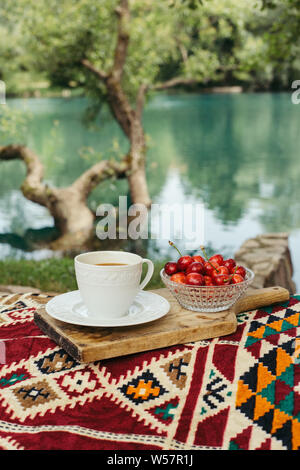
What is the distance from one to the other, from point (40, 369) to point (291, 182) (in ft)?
34.2

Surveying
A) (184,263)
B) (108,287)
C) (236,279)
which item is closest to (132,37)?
(184,263)

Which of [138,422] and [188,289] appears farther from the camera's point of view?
[188,289]

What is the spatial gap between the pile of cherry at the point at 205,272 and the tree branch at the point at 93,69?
22.0 feet

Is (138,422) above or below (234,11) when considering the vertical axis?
below

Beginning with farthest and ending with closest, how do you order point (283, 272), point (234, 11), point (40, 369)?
point (234, 11), point (283, 272), point (40, 369)

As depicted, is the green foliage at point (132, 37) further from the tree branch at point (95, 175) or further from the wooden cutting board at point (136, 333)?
the wooden cutting board at point (136, 333)

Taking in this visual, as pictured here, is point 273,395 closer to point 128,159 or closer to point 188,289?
point 188,289

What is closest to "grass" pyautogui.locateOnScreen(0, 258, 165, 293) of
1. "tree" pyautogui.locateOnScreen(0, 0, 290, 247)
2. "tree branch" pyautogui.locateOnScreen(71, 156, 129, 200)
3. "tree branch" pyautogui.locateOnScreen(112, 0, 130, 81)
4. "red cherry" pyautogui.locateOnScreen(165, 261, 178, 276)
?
"tree" pyautogui.locateOnScreen(0, 0, 290, 247)

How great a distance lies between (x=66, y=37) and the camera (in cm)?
779

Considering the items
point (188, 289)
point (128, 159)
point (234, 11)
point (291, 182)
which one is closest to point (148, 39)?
point (234, 11)

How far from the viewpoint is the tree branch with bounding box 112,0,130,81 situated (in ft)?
24.2

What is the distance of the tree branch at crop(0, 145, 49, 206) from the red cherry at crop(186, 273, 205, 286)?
5.59 metres

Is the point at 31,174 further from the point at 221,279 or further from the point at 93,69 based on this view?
the point at 221,279

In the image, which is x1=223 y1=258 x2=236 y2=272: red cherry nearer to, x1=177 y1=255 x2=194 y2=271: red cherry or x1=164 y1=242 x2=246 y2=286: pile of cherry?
x1=164 y1=242 x2=246 y2=286: pile of cherry
